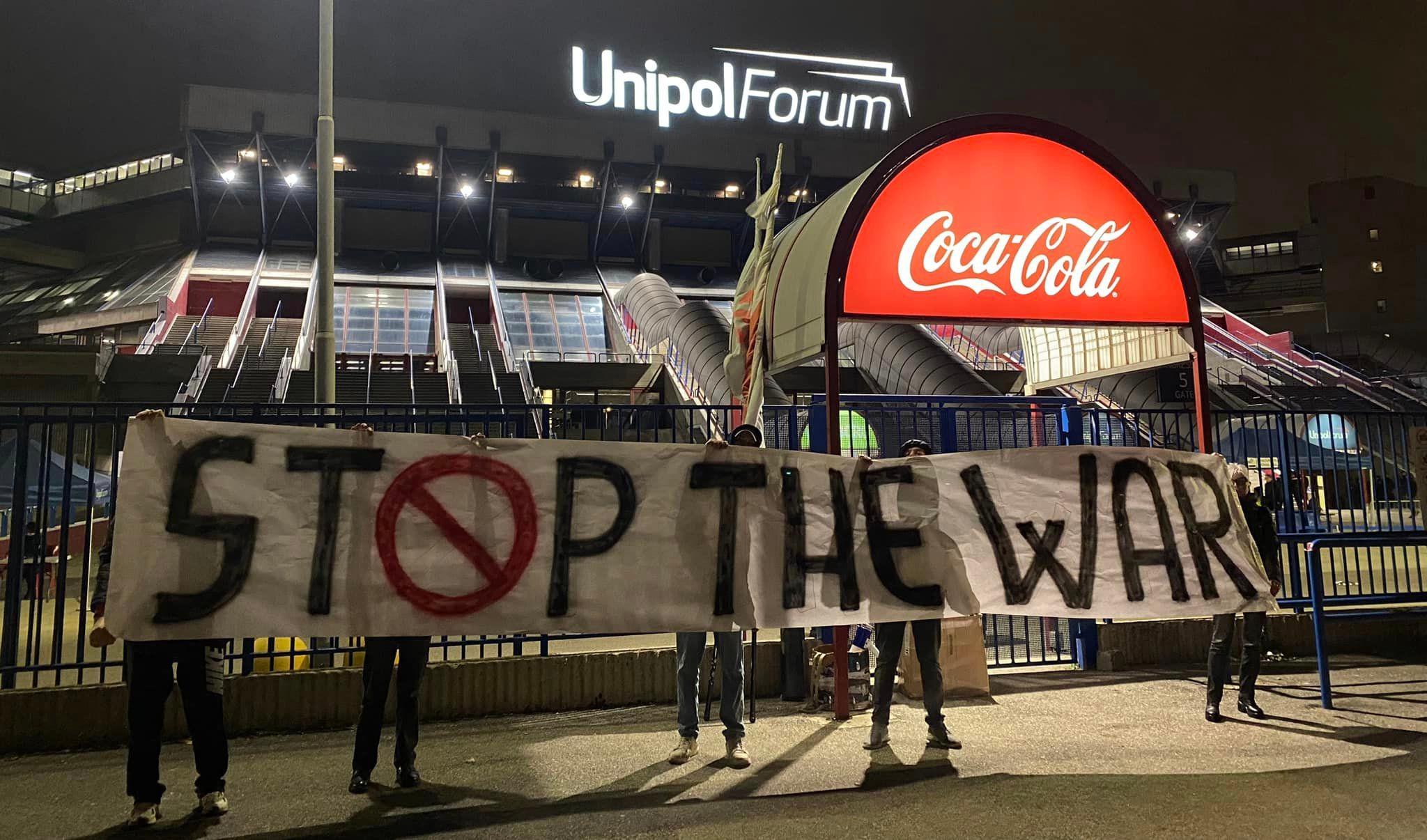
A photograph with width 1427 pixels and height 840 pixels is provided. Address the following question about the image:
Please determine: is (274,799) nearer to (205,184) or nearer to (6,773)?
(6,773)

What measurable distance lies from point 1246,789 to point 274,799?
5672mm

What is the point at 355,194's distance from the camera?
42.5 metres

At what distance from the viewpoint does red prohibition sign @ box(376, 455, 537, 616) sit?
495 cm

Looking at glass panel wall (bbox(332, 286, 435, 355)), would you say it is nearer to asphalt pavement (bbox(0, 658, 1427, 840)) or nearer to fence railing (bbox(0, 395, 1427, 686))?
fence railing (bbox(0, 395, 1427, 686))

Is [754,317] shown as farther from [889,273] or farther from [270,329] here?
[270,329]

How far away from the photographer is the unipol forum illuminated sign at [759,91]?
153ft

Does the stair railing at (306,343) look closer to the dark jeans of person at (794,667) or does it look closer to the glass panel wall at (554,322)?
the glass panel wall at (554,322)

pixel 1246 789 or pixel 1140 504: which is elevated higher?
pixel 1140 504

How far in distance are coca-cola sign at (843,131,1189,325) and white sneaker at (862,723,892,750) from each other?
327 centimetres

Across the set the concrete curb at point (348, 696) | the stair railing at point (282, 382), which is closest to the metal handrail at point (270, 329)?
the stair railing at point (282, 382)

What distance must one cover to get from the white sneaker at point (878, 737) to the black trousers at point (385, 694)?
Result: 3016 mm

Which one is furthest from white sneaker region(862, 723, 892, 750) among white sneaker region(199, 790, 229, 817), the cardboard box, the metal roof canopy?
white sneaker region(199, 790, 229, 817)

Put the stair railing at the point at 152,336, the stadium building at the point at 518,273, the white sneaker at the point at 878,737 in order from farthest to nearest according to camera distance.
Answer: the stair railing at the point at 152,336
the stadium building at the point at 518,273
the white sneaker at the point at 878,737

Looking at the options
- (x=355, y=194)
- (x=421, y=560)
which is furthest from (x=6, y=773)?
(x=355, y=194)
